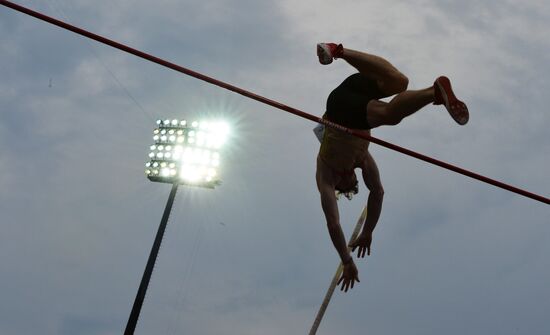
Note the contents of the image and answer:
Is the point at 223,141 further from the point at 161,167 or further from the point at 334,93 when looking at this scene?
the point at 334,93

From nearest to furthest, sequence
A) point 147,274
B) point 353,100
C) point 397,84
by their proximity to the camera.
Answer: point 397,84
point 353,100
point 147,274

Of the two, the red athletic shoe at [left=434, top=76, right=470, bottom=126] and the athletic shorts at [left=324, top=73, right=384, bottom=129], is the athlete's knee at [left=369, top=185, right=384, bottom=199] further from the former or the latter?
the red athletic shoe at [left=434, top=76, right=470, bottom=126]

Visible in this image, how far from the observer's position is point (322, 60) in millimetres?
4012

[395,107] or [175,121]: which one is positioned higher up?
[175,121]

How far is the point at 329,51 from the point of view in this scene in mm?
3975

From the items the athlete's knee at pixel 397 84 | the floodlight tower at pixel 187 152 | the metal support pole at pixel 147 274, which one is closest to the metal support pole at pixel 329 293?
the athlete's knee at pixel 397 84

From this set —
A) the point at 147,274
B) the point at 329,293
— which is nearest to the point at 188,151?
the point at 147,274

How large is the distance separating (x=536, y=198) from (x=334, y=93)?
1938 millimetres

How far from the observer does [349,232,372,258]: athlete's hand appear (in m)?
5.30

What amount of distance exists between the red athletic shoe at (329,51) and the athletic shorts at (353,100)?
0.38m

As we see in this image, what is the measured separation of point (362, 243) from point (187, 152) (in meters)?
9.17

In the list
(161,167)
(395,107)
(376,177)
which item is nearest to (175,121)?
(161,167)

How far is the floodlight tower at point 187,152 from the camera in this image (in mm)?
13859

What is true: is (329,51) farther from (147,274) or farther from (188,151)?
(188,151)
